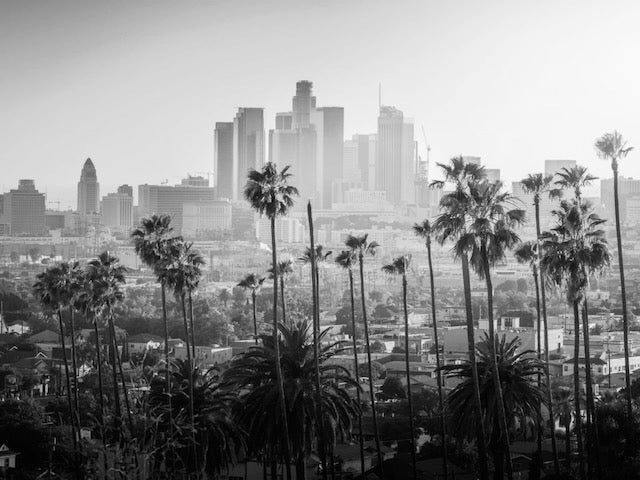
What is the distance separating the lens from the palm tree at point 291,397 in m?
27.6

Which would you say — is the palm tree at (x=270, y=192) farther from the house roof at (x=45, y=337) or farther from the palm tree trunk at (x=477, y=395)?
the house roof at (x=45, y=337)

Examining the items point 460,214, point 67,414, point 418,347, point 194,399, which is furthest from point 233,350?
point 460,214

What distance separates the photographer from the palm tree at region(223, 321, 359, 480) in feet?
90.4

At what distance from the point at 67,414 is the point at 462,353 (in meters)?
40.1

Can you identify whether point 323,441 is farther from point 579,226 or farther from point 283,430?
point 579,226

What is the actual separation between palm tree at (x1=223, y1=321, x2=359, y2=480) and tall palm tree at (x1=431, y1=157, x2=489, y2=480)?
11.8 ft

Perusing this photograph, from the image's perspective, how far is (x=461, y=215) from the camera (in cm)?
2512

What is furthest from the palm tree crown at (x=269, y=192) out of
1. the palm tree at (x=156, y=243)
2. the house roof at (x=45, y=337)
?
the house roof at (x=45, y=337)

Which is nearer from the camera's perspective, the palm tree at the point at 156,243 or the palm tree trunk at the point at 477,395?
the palm tree trunk at the point at 477,395

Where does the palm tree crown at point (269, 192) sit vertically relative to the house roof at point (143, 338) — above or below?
above

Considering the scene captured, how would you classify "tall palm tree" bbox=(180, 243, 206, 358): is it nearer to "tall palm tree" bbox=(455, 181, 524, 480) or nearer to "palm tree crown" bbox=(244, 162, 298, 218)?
"palm tree crown" bbox=(244, 162, 298, 218)

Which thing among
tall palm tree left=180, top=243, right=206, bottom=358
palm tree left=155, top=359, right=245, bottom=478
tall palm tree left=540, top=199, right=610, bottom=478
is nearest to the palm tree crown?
palm tree left=155, top=359, right=245, bottom=478

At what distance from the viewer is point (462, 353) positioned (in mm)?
85438

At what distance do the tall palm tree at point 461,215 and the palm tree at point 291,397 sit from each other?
11.8ft
